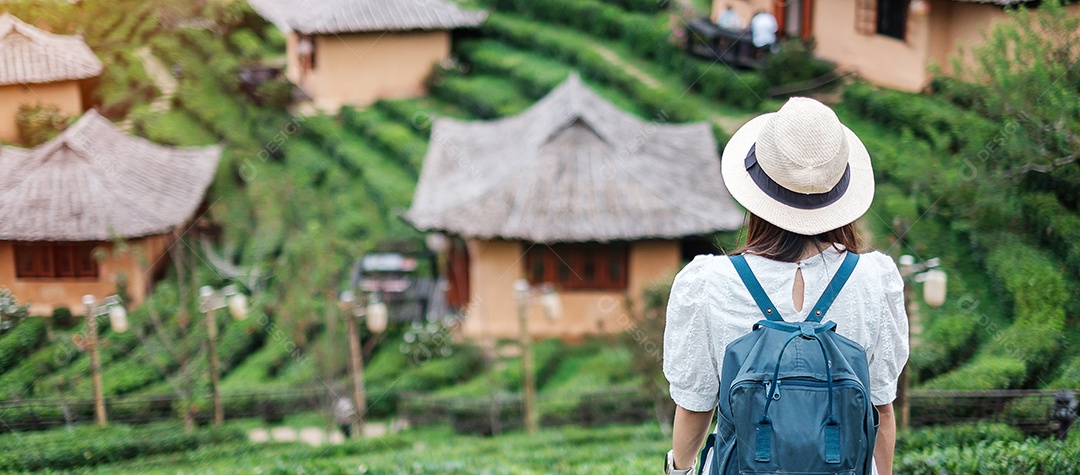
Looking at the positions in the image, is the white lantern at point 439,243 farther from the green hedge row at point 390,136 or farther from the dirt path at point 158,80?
the dirt path at point 158,80

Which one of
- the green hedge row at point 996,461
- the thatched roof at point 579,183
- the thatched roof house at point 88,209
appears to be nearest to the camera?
the green hedge row at point 996,461

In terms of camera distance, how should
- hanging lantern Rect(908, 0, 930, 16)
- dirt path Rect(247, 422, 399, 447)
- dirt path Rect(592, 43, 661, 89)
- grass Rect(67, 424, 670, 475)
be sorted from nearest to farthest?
grass Rect(67, 424, 670, 475), dirt path Rect(247, 422, 399, 447), hanging lantern Rect(908, 0, 930, 16), dirt path Rect(592, 43, 661, 89)

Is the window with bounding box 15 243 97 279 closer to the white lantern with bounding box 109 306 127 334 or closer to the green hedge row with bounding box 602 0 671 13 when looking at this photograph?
the white lantern with bounding box 109 306 127 334

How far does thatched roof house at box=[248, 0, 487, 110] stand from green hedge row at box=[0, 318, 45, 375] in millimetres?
13999

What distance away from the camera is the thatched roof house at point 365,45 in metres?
20.5

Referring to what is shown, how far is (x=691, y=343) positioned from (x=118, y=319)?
5.46 m

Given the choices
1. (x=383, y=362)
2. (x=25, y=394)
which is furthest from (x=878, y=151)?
(x=25, y=394)

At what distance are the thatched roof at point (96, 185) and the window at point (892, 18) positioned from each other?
10706 mm

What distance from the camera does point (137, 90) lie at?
757cm

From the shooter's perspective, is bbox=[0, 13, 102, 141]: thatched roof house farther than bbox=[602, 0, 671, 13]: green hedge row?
No

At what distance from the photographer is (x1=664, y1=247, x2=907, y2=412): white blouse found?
271cm

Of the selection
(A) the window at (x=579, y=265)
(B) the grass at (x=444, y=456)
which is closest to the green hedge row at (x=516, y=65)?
(A) the window at (x=579, y=265)

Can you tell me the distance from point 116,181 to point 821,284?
6155 mm

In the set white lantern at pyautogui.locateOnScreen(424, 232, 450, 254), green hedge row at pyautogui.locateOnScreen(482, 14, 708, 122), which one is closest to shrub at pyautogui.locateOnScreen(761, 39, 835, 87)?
green hedge row at pyautogui.locateOnScreen(482, 14, 708, 122)
